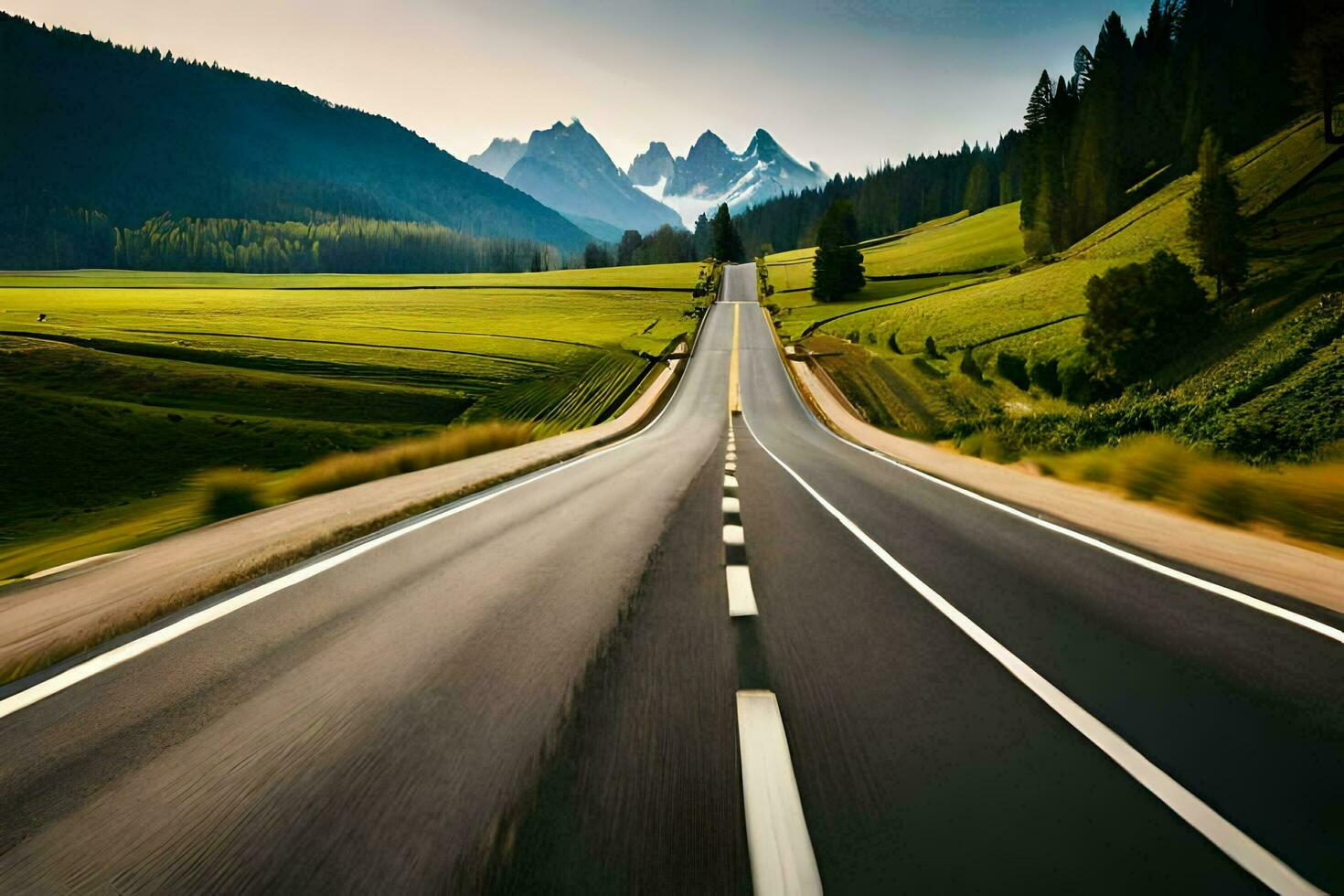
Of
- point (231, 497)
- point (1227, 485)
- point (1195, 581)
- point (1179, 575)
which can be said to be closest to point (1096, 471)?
point (1227, 485)

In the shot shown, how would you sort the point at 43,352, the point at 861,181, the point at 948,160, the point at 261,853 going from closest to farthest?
1. the point at 261,853
2. the point at 43,352
3. the point at 948,160
4. the point at 861,181

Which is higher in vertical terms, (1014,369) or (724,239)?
(724,239)

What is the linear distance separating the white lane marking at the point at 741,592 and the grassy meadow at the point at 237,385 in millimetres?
7440

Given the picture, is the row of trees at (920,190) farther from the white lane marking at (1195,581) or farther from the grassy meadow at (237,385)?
the white lane marking at (1195,581)

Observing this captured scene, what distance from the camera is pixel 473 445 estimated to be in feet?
58.1

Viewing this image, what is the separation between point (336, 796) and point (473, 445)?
16377mm

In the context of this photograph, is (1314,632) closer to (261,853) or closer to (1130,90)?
(261,853)

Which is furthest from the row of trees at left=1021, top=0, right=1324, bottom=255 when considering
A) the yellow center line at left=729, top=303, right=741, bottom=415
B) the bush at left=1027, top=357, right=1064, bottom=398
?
the bush at left=1027, top=357, right=1064, bottom=398

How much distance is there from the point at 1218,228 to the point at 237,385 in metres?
57.2

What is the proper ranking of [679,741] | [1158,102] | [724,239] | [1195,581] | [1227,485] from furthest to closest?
[724,239] → [1158,102] → [1227,485] → [1195,581] → [679,741]

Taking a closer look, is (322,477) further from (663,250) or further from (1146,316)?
(663,250)

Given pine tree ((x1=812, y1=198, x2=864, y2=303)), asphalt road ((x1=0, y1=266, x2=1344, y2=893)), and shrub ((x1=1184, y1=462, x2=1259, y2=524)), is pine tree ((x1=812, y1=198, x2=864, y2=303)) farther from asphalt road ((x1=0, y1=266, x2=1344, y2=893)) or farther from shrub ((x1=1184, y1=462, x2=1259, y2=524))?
asphalt road ((x1=0, y1=266, x2=1344, y2=893))

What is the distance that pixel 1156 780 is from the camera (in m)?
2.09

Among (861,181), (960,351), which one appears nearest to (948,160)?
(861,181)
